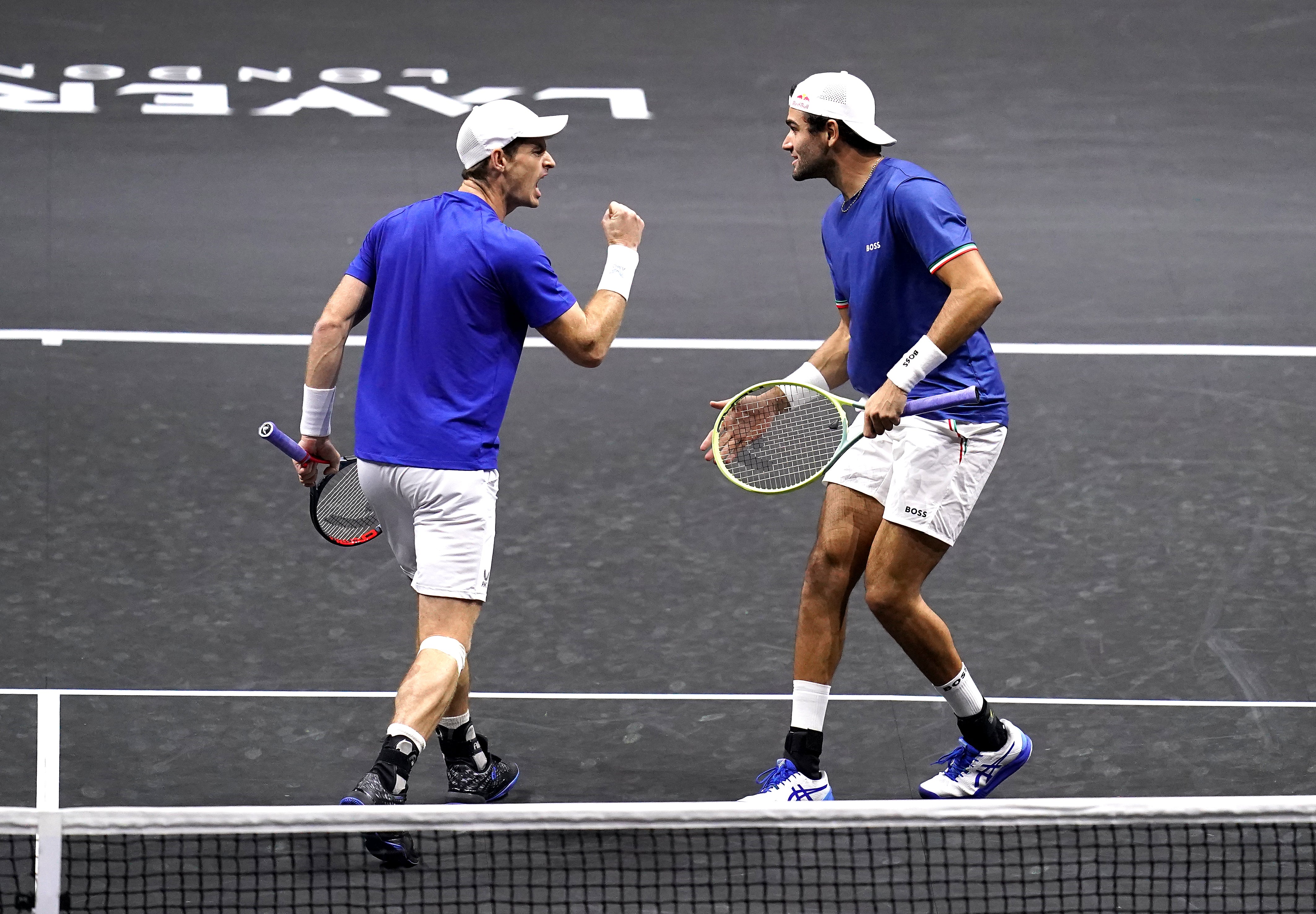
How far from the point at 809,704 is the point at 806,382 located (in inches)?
40.7

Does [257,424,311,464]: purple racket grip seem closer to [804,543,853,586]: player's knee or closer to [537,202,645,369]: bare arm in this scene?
[804,543,853,586]: player's knee

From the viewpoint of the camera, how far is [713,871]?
505 cm

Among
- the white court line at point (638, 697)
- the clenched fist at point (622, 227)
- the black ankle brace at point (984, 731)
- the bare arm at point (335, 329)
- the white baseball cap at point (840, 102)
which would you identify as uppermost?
the white baseball cap at point (840, 102)

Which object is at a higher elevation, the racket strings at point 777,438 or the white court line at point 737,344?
the racket strings at point 777,438

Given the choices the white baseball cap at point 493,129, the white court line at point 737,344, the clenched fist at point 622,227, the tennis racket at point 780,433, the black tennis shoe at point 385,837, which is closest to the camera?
the black tennis shoe at point 385,837

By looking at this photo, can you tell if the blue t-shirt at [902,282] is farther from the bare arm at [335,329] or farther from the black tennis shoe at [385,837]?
the black tennis shoe at [385,837]

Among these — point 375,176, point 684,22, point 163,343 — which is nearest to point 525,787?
point 163,343

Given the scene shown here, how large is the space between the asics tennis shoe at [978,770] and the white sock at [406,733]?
1.59 m

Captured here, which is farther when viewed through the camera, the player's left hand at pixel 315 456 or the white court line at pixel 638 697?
the white court line at pixel 638 697

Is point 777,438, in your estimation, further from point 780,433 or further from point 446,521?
point 446,521

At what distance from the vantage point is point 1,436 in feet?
25.7

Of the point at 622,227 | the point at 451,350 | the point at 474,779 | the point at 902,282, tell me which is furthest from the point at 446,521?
the point at 902,282

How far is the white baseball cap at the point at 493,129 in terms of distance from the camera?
17.3 ft

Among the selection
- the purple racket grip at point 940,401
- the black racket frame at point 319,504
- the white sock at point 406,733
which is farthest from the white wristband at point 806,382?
the white sock at point 406,733
